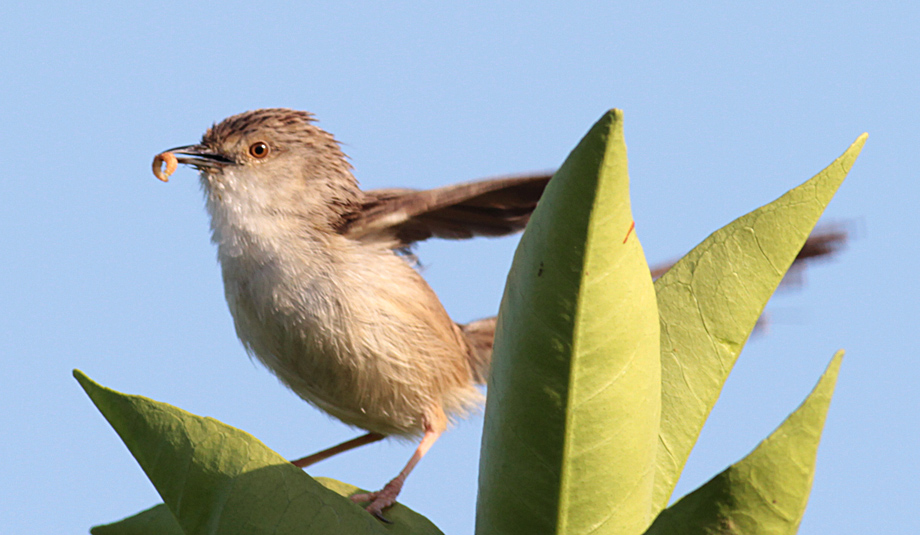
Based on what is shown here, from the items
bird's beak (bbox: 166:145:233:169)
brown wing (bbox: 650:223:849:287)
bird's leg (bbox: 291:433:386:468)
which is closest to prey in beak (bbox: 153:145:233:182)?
bird's beak (bbox: 166:145:233:169)

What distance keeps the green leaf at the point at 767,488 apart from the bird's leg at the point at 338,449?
7.53ft

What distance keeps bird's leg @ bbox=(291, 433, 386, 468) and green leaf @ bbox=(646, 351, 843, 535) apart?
230cm

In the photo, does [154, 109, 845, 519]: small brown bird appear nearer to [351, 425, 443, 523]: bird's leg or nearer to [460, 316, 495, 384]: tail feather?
[351, 425, 443, 523]: bird's leg

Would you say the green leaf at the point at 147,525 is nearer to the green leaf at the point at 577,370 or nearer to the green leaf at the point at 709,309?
the green leaf at the point at 577,370

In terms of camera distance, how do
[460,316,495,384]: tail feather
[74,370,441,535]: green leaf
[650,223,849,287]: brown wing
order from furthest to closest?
[460,316,495,384]: tail feather, [650,223,849,287]: brown wing, [74,370,441,535]: green leaf

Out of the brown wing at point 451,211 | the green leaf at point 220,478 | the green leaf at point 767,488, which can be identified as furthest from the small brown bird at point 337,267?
the green leaf at point 767,488

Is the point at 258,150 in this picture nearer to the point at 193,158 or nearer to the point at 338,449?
the point at 193,158

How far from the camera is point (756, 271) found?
2469 millimetres

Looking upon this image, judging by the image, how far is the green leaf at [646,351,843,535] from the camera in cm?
187

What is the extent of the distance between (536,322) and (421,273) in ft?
7.84

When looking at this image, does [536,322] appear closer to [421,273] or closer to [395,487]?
[395,487]

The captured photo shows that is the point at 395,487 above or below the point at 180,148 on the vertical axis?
below

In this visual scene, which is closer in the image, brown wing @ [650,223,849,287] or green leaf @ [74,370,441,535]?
green leaf @ [74,370,441,535]

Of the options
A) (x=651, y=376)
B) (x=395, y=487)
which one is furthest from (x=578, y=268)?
(x=395, y=487)
